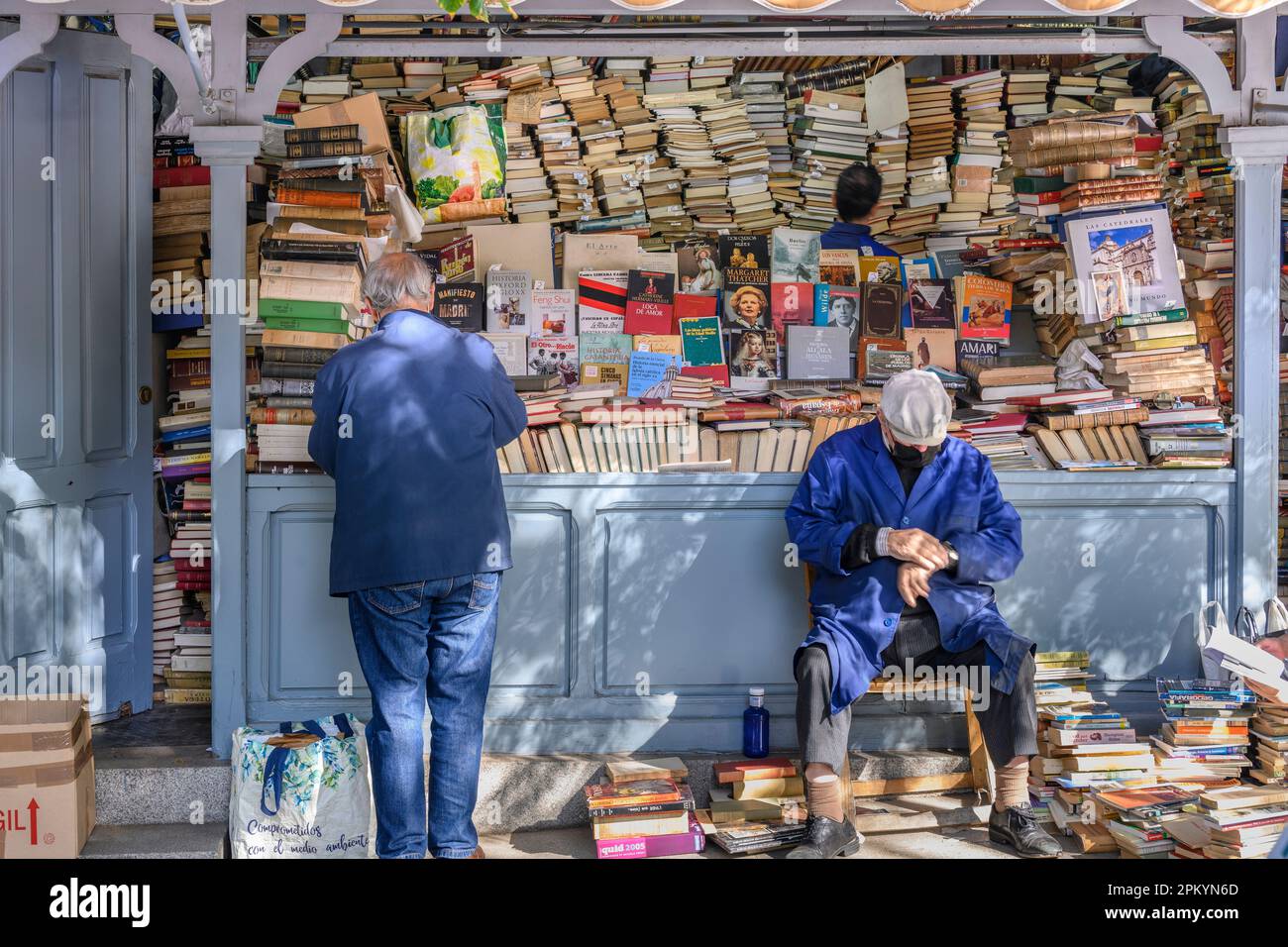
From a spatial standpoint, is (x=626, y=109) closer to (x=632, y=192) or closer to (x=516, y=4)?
(x=632, y=192)

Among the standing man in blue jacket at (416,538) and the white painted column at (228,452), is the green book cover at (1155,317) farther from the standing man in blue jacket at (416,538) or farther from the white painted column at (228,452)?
the white painted column at (228,452)

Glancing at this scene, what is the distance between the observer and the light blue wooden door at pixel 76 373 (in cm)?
512

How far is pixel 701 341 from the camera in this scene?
600 cm

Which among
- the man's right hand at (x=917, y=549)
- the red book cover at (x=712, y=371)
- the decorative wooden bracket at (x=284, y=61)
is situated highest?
the decorative wooden bracket at (x=284, y=61)

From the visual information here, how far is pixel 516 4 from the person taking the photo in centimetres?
498

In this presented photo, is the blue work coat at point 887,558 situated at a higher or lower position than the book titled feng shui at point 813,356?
lower

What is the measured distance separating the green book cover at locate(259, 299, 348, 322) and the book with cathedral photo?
3.03m

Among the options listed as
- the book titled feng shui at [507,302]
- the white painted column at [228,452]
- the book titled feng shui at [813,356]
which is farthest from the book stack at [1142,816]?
the white painted column at [228,452]

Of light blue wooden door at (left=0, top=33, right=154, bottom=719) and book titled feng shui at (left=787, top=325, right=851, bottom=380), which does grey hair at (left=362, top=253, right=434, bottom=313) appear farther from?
book titled feng shui at (left=787, top=325, right=851, bottom=380)

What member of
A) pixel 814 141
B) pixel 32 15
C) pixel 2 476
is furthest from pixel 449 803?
pixel 814 141

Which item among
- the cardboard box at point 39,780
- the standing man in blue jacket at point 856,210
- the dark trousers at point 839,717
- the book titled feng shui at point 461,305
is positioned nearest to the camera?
the cardboard box at point 39,780

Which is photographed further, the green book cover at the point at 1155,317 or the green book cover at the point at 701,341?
the green book cover at the point at 701,341

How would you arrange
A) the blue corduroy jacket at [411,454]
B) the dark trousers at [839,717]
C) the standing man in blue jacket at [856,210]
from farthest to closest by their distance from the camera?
the standing man in blue jacket at [856,210] < the dark trousers at [839,717] < the blue corduroy jacket at [411,454]

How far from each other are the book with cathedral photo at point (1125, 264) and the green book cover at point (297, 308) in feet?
9.94
